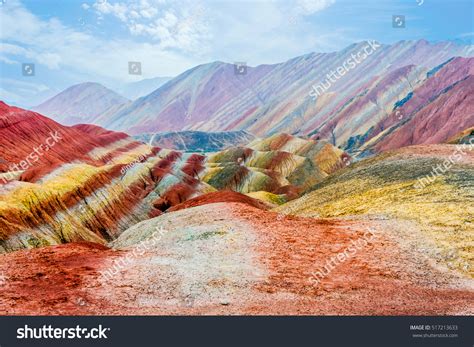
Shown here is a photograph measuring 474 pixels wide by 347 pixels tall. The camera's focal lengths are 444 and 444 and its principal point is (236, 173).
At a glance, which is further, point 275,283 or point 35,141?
point 35,141

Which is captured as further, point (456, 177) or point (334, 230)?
point (456, 177)

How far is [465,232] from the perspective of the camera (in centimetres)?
2738

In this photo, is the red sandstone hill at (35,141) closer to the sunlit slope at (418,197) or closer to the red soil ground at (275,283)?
the sunlit slope at (418,197)

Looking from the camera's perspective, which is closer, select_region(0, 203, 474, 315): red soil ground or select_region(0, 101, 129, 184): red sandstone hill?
select_region(0, 203, 474, 315): red soil ground

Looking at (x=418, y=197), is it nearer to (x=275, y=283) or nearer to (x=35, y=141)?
(x=275, y=283)

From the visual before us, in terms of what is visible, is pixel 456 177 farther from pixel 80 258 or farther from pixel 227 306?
pixel 80 258

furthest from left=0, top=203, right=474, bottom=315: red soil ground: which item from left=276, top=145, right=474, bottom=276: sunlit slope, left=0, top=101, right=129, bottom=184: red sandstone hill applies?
left=0, top=101, right=129, bottom=184: red sandstone hill

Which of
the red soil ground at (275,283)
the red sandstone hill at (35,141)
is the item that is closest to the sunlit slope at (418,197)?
the red soil ground at (275,283)

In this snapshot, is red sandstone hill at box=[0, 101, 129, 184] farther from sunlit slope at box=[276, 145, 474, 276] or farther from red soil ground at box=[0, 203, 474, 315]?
red soil ground at box=[0, 203, 474, 315]

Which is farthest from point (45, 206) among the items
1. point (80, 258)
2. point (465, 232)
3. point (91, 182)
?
point (465, 232)

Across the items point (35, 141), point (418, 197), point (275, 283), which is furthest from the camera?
point (35, 141)

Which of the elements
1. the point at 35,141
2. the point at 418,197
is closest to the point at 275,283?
the point at 418,197

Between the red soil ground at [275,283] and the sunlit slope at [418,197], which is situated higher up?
the sunlit slope at [418,197]
